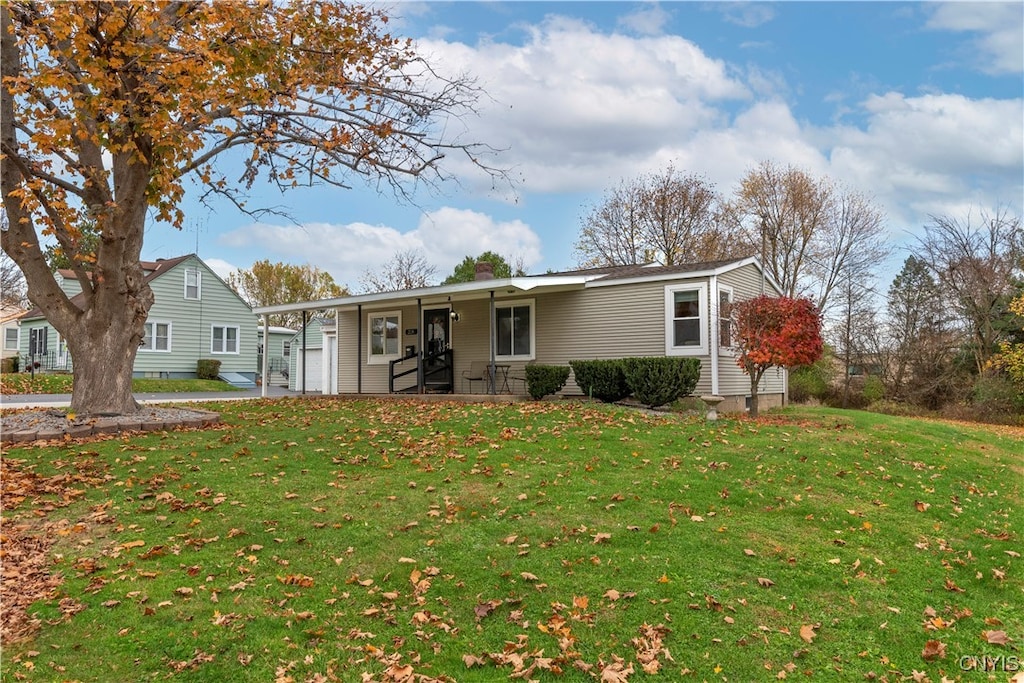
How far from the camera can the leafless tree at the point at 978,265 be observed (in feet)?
65.4

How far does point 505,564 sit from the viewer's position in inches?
180

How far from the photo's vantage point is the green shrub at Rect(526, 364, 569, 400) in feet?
46.6

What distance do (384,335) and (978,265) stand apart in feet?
61.6

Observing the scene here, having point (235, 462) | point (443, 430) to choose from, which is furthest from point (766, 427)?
point (235, 462)

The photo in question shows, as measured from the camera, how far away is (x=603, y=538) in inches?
195

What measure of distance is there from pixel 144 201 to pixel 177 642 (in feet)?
28.9

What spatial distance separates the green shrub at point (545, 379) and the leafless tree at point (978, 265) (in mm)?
13902

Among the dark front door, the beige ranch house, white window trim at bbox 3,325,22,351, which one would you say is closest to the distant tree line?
the beige ranch house

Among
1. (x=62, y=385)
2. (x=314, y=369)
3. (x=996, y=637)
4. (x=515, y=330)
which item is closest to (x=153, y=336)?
(x=62, y=385)

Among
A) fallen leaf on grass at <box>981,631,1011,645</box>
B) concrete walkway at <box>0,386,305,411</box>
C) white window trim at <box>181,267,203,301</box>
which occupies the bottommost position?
fallen leaf on grass at <box>981,631,1011,645</box>

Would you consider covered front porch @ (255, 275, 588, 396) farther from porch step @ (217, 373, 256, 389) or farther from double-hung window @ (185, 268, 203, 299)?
double-hung window @ (185, 268, 203, 299)

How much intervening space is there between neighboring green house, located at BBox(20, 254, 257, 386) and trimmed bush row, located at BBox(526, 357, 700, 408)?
69.4 feet

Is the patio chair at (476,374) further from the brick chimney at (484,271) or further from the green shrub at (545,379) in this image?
the green shrub at (545,379)

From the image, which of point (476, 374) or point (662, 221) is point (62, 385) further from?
point (662, 221)
